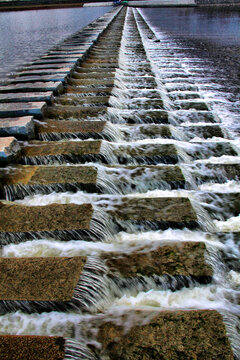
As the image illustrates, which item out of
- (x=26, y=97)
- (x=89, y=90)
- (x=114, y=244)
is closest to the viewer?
(x=114, y=244)

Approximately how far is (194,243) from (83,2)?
205 feet

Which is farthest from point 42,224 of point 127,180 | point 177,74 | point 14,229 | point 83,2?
point 83,2

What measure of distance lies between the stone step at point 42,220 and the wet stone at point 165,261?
15.3 inches

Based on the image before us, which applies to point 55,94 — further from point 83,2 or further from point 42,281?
point 83,2

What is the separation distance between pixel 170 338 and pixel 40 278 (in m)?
0.88

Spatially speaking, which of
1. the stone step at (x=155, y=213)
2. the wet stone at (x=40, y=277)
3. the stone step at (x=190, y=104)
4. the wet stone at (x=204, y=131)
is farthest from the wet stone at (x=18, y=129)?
the stone step at (x=190, y=104)

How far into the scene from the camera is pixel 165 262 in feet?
6.57

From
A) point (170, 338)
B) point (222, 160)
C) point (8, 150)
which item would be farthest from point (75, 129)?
point (170, 338)

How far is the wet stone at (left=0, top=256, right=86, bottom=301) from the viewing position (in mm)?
1764

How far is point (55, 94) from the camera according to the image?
487 centimetres

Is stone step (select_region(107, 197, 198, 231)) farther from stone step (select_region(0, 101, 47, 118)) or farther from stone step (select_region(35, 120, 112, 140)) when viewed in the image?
stone step (select_region(0, 101, 47, 118))

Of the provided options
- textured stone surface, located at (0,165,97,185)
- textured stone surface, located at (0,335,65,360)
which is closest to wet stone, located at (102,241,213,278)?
textured stone surface, located at (0,335,65,360)

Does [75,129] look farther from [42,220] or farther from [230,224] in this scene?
[230,224]

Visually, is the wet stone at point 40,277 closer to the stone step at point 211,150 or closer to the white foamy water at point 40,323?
the white foamy water at point 40,323
